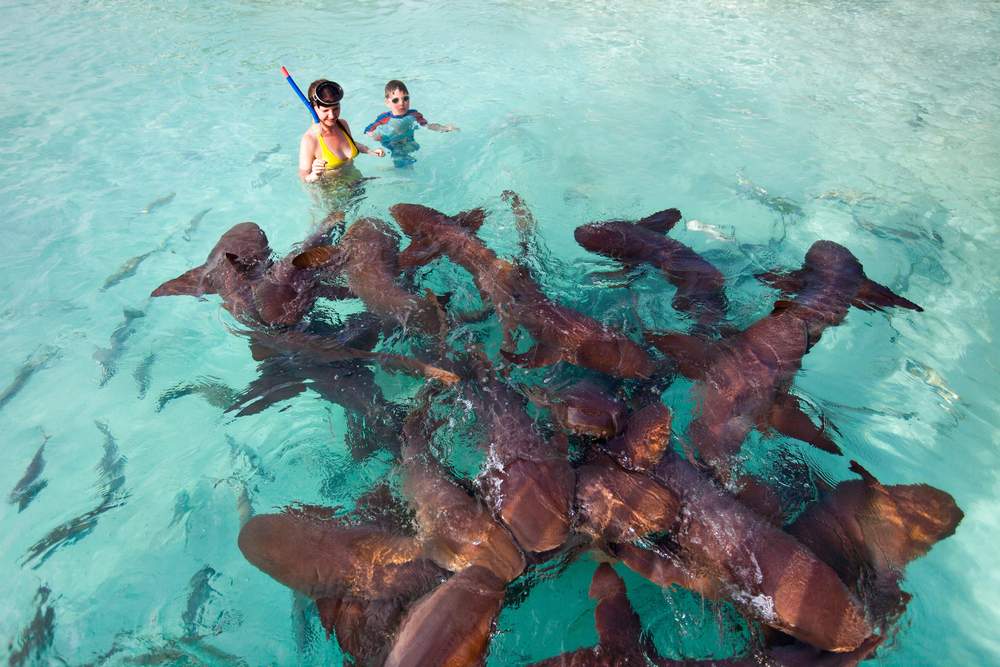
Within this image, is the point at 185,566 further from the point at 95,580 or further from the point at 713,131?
the point at 713,131

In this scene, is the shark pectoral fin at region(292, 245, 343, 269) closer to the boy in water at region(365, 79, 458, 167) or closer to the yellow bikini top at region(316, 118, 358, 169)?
the yellow bikini top at region(316, 118, 358, 169)

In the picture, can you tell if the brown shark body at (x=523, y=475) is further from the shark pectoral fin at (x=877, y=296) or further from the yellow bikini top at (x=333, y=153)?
the yellow bikini top at (x=333, y=153)

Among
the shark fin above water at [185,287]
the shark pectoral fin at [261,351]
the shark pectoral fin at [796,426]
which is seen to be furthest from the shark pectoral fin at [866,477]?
the shark fin above water at [185,287]

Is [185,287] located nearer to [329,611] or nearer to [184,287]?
[184,287]

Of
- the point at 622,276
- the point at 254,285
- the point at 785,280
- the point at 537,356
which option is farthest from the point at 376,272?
the point at 785,280

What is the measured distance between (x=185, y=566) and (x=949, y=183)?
32.6 ft

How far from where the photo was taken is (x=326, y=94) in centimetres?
611

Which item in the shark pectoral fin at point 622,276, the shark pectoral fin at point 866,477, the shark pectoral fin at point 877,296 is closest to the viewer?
the shark pectoral fin at point 866,477

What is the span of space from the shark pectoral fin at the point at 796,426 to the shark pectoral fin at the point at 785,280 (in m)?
1.46

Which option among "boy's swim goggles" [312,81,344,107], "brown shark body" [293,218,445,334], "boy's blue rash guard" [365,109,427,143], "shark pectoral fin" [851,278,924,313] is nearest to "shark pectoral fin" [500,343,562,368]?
"brown shark body" [293,218,445,334]

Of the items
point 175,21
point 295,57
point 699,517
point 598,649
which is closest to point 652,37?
point 295,57

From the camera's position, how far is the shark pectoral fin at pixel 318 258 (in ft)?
13.5

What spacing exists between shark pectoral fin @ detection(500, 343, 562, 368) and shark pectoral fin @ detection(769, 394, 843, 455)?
155 cm

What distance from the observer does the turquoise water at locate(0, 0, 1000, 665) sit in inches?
134
